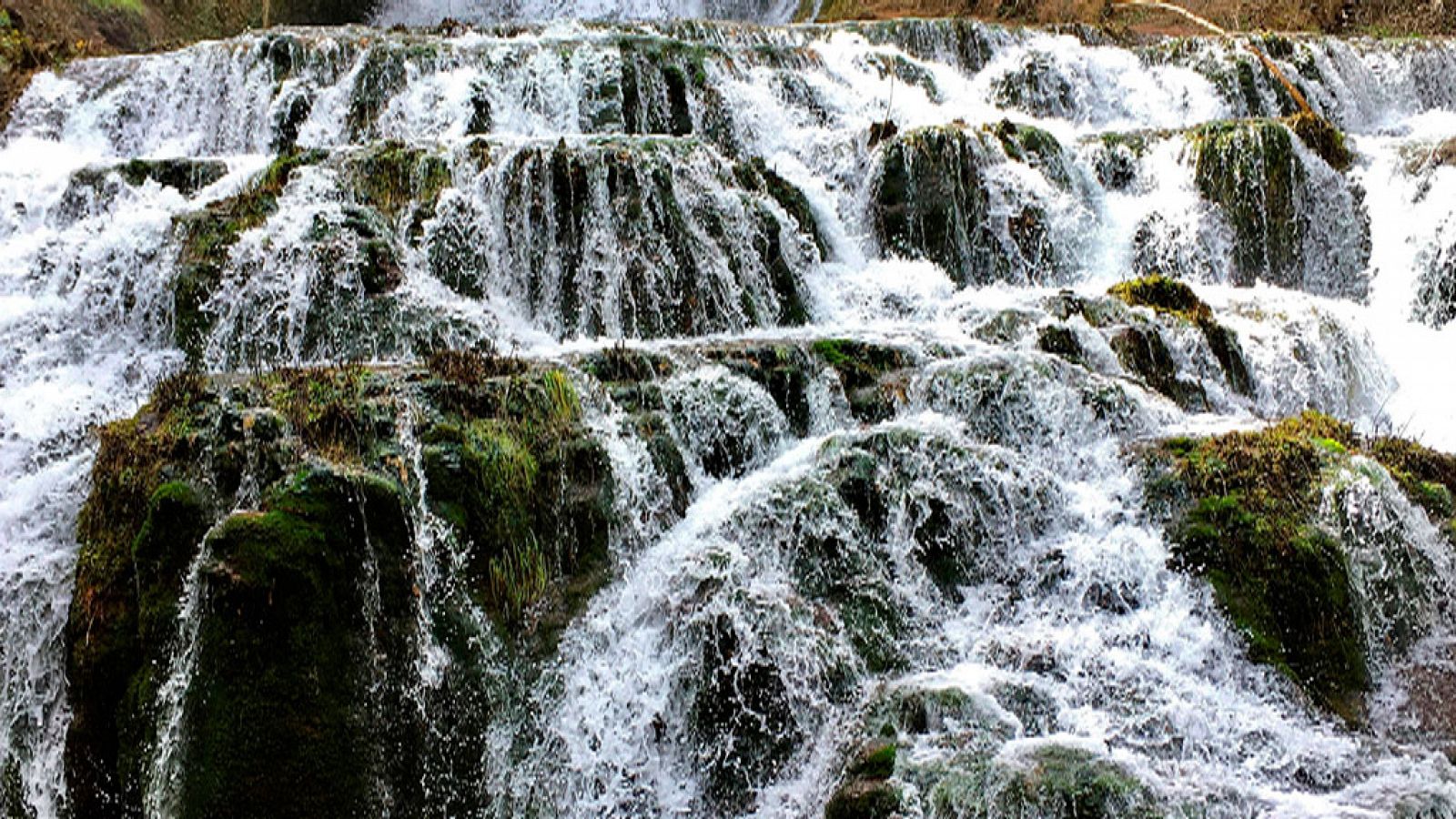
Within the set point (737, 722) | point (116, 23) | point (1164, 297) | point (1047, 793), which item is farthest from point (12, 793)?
point (116, 23)

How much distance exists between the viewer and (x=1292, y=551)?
5812 millimetres

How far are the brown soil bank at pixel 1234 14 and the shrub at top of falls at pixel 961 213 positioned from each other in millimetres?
8482

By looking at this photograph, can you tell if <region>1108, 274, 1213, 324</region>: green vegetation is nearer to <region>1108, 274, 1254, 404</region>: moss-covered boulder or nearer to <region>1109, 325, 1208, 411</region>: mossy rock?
<region>1108, 274, 1254, 404</region>: moss-covered boulder

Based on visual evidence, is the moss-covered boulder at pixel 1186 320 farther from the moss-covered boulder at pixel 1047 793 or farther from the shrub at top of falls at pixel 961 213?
the moss-covered boulder at pixel 1047 793

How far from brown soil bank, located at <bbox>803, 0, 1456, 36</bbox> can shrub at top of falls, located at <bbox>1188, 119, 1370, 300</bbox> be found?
7.08 metres

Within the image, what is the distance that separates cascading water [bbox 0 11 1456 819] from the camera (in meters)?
5.06

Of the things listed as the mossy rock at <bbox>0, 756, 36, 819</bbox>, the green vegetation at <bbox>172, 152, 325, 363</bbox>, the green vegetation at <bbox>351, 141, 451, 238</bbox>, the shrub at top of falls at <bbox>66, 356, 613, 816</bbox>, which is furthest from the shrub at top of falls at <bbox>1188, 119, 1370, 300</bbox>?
the mossy rock at <bbox>0, 756, 36, 819</bbox>

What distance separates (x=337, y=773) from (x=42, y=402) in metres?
4.27

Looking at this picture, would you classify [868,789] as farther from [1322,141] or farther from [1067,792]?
[1322,141]

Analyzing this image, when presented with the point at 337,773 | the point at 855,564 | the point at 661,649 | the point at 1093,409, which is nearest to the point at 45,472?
the point at 337,773

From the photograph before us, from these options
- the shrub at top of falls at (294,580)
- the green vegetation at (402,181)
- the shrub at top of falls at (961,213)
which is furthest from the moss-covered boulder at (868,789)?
the shrub at top of falls at (961,213)

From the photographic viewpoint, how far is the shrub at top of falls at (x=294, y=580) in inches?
183

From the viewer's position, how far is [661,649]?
5.45 metres

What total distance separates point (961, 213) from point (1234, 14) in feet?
39.0
